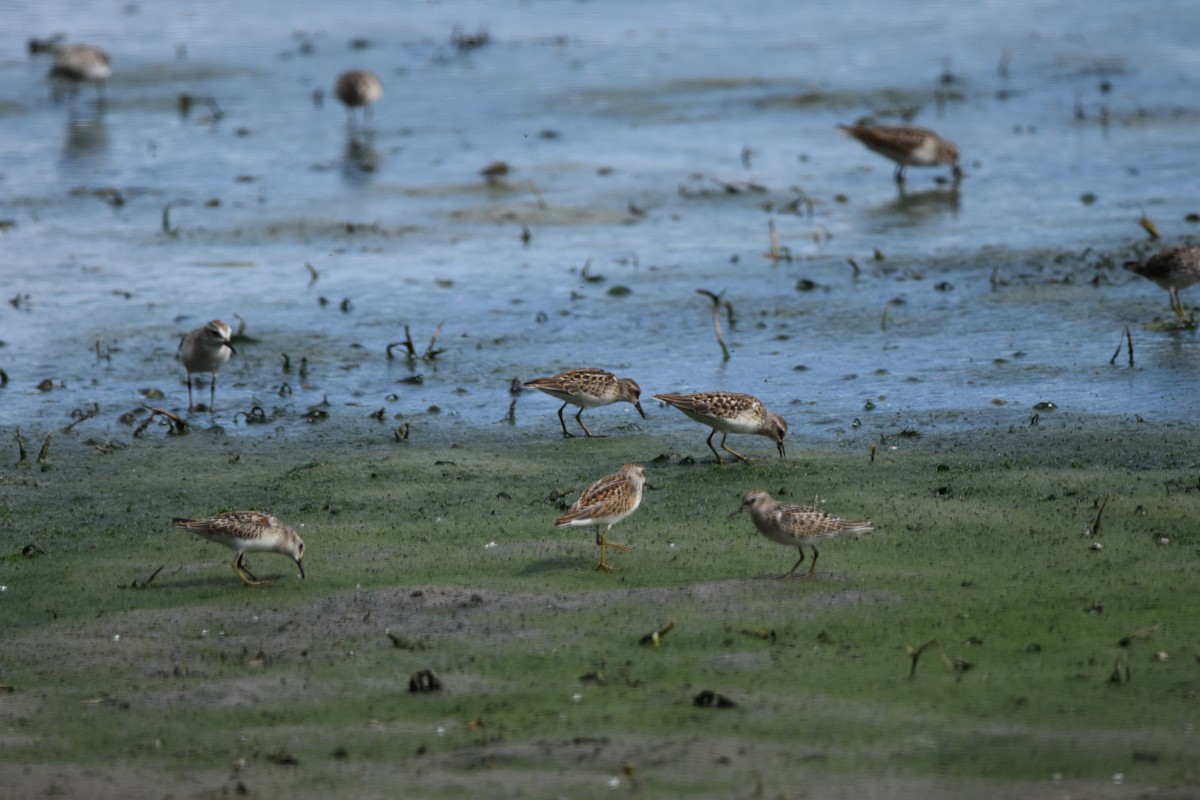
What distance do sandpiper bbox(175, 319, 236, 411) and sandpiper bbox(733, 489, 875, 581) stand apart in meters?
5.00

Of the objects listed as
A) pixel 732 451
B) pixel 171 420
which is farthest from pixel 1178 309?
pixel 171 420

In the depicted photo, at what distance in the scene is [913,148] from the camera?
18.0 m

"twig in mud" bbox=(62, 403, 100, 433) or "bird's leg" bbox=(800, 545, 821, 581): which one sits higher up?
"bird's leg" bbox=(800, 545, 821, 581)

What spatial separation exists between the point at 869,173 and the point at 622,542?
1135 centimetres

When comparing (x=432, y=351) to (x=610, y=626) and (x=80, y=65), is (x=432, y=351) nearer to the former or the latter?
(x=610, y=626)

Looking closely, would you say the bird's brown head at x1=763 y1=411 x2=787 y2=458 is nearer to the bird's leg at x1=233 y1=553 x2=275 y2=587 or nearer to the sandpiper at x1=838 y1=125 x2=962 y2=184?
the bird's leg at x1=233 y1=553 x2=275 y2=587

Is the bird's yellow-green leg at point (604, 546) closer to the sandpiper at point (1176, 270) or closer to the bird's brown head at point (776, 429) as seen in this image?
the bird's brown head at point (776, 429)

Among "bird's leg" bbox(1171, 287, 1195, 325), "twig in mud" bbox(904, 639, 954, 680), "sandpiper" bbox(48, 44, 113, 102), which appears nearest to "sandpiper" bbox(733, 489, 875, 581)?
"twig in mud" bbox(904, 639, 954, 680)

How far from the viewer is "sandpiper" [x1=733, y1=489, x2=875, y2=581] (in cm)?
805

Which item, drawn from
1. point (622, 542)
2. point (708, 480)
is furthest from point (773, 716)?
point (708, 480)

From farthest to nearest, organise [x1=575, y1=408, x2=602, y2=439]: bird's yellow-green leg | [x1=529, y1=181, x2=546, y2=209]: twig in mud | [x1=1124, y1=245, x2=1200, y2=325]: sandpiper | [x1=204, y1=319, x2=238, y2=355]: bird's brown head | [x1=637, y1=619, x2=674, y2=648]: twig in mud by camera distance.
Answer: [x1=529, y1=181, x2=546, y2=209]: twig in mud → [x1=1124, y1=245, x2=1200, y2=325]: sandpiper → [x1=204, y1=319, x2=238, y2=355]: bird's brown head → [x1=575, y1=408, x2=602, y2=439]: bird's yellow-green leg → [x1=637, y1=619, x2=674, y2=648]: twig in mud

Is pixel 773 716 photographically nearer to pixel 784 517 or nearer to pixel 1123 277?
pixel 784 517

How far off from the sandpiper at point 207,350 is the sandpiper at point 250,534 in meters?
3.47

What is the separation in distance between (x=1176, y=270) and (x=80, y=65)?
17.7 m
